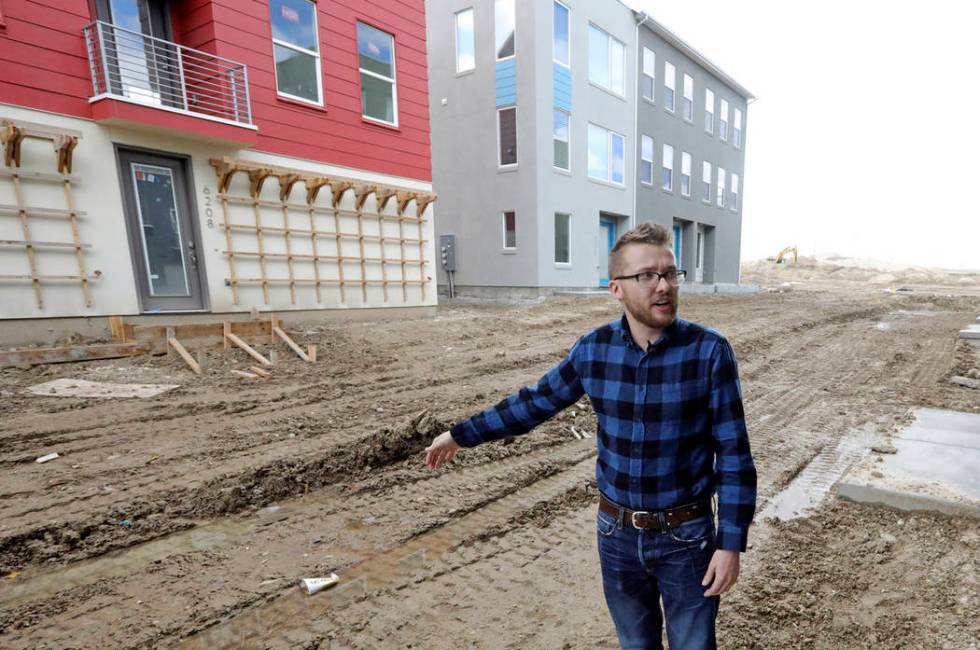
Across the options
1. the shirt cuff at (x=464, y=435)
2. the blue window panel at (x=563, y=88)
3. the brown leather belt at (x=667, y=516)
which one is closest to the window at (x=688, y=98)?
the blue window panel at (x=563, y=88)

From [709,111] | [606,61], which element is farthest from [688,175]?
[606,61]

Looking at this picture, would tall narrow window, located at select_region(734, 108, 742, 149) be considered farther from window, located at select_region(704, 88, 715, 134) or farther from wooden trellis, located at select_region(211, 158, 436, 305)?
wooden trellis, located at select_region(211, 158, 436, 305)

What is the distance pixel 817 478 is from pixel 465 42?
712 inches

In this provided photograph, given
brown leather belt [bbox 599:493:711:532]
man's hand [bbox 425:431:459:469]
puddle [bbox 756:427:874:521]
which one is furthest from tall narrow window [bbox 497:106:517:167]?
brown leather belt [bbox 599:493:711:532]

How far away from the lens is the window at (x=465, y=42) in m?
17.3

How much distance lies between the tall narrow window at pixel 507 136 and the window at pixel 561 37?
2.45 m

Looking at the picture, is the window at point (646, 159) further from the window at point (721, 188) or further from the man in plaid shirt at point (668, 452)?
the man in plaid shirt at point (668, 452)

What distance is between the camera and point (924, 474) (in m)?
3.89

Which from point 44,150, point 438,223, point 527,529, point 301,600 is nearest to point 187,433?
point 301,600

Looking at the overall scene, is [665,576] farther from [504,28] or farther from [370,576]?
[504,28]

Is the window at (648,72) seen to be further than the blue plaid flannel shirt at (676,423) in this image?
Yes

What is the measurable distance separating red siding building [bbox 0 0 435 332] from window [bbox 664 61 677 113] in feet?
44.5

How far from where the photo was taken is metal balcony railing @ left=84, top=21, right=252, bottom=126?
312 inches

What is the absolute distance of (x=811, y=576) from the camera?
2916mm
